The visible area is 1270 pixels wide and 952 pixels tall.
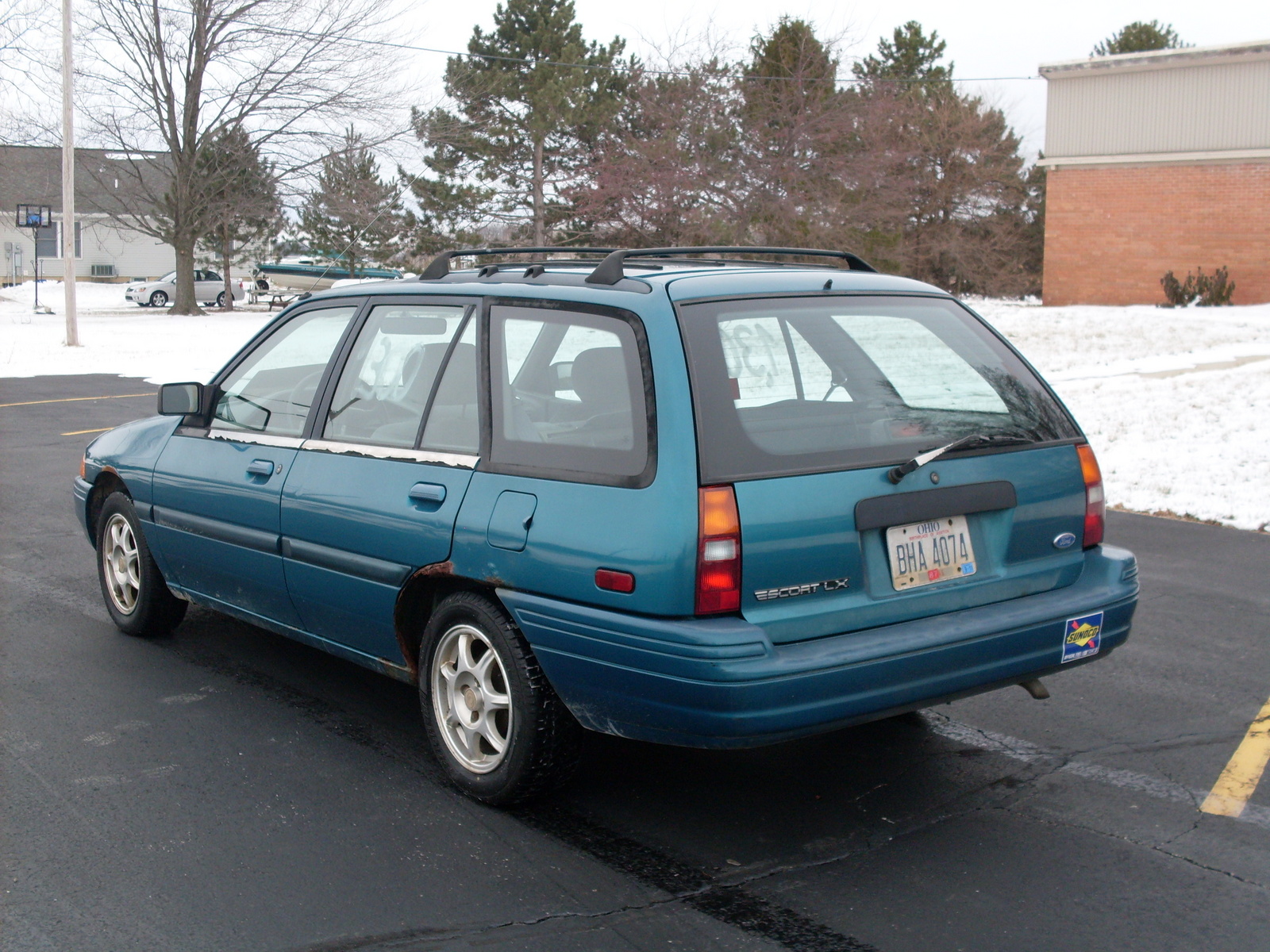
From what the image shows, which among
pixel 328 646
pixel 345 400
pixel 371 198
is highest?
pixel 371 198

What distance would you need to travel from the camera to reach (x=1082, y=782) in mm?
4086

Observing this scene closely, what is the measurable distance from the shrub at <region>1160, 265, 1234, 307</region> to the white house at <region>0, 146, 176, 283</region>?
98.3 feet

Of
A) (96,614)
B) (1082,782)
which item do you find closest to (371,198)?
(96,614)

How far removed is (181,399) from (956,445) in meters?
3.13

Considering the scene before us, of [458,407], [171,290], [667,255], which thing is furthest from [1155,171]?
[171,290]

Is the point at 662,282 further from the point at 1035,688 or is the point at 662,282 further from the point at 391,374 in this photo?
the point at 1035,688

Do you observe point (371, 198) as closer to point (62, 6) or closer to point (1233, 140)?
point (62, 6)

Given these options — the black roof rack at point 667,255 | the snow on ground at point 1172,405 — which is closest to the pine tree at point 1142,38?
the snow on ground at point 1172,405

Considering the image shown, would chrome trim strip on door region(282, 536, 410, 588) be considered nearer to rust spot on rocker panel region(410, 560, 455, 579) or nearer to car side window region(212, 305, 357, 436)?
rust spot on rocker panel region(410, 560, 455, 579)

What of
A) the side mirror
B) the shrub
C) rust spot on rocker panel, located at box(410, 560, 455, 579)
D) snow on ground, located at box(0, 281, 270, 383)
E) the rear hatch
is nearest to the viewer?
the rear hatch

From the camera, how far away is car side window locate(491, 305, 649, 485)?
3531mm

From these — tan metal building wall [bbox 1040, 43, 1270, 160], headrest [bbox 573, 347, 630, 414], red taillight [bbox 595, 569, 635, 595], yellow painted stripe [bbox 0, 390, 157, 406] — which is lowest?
yellow painted stripe [bbox 0, 390, 157, 406]

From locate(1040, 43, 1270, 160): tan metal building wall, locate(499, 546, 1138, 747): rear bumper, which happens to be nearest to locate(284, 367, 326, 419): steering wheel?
locate(499, 546, 1138, 747): rear bumper

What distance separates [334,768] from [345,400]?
51.1 inches
